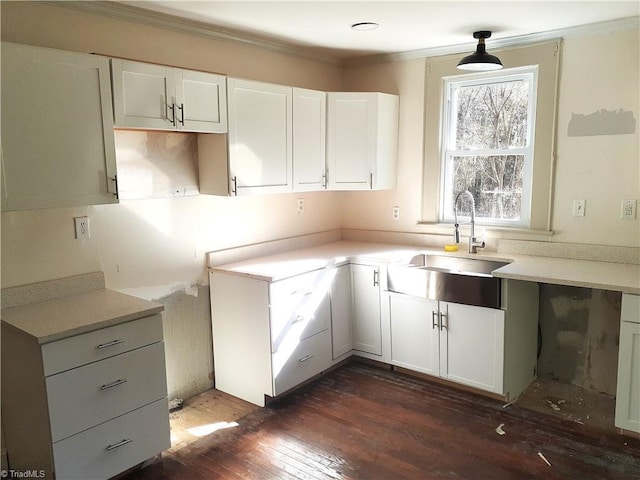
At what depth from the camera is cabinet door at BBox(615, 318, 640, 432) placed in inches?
98.9

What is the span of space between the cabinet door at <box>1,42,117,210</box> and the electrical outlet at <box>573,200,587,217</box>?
2.79 meters

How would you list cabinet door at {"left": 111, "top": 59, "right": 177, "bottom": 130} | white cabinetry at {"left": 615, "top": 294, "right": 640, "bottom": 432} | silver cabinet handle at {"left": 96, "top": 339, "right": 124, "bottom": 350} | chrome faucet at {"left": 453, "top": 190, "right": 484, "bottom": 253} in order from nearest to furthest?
1. silver cabinet handle at {"left": 96, "top": 339, "right": 124, "bottom": 350}
2. cabinet door at {"left": 111, "top": 59, "right": 177, "bottom": 130}
3. white cabinetry at {"left": 615, "top": 294, "right": 640, "bottom": 432}
4. chrome faucet at {"left": 453, "top": 190, "right": 484, "bottom": 253}

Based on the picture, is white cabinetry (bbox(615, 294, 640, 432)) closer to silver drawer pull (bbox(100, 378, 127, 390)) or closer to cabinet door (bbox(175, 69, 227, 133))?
cabinet door (bbox(175, 69, 227, 133))

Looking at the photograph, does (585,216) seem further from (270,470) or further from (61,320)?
(61,320)

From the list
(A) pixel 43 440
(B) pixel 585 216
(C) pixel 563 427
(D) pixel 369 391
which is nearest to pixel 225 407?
(D) pixel 369 391

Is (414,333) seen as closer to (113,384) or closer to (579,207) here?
(579,207)

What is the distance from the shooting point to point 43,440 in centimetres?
209

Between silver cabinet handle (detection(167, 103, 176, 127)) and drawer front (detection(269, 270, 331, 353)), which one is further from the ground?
silver cabinet handle (detection(167, 103, 176, 127))

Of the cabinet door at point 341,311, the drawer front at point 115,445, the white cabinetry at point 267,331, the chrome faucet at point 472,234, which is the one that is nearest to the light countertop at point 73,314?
the drawer front at point 115,445

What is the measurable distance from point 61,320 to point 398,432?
6.06ft

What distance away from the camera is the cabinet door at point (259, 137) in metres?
2.95

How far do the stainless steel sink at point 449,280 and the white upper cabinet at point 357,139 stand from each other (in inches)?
29.1

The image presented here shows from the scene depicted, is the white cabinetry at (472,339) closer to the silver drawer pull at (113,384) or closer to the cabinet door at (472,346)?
the cabinet door at (472,346)

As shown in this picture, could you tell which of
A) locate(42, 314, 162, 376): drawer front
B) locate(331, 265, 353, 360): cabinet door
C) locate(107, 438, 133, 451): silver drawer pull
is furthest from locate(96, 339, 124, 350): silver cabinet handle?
locate(331, 265, 353, 360): cabinet door
